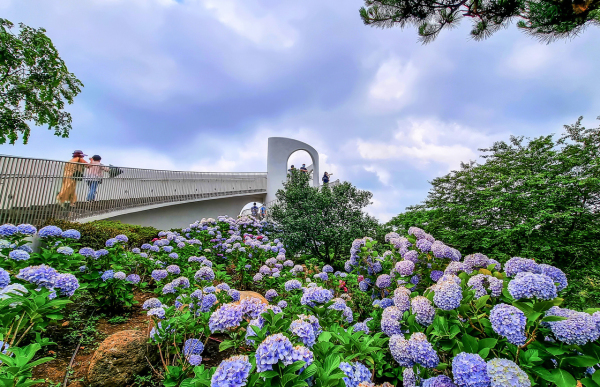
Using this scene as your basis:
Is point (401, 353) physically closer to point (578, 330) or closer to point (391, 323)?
point (391, 323)

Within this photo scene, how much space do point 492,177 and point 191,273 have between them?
8.76 m

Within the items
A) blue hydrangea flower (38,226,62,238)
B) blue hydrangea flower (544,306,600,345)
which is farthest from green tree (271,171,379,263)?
blue hydrangea flower (544,306,600,345)

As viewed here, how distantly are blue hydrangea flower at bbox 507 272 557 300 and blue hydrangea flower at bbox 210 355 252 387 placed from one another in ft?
4.95

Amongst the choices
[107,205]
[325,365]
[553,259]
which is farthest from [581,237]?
[107,205]

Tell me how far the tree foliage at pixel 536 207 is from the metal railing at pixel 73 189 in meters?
10.9

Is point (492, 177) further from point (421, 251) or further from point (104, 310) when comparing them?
point (104, 310)

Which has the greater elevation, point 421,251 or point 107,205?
point 107,205

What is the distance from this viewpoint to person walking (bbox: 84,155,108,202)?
29.7 ft

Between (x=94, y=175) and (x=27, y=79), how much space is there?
6277 millimetres

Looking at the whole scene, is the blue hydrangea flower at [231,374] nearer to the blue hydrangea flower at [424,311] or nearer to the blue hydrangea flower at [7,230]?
the blue hydrangea flower at [424,311]

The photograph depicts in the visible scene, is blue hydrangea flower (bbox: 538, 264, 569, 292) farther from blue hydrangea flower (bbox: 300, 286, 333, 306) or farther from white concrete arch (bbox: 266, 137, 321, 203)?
white concrete arch (bbox: 266, 137, 321, 203)

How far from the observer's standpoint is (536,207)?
23.2ft

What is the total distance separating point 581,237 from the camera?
22.9ft

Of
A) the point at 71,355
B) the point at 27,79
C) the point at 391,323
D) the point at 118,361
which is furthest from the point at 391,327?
the point at 27,79
